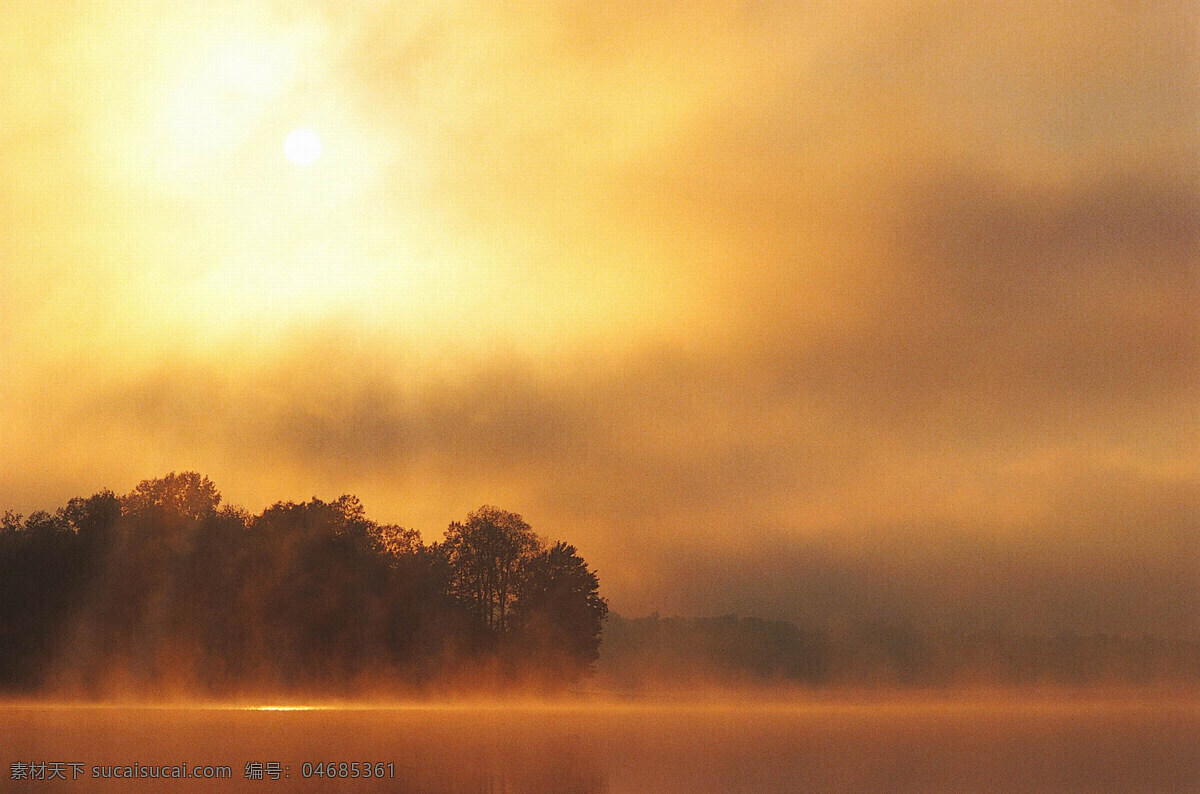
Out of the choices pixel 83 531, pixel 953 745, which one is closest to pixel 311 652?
pixel 83 531

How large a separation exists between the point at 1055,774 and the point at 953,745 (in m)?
10.6

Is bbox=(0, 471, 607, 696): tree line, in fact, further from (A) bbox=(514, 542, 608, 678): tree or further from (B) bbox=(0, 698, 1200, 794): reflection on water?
(B) bbox=(0, 698, 1200, 794): reflection on water

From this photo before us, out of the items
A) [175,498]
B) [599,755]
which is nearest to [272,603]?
[175,498]

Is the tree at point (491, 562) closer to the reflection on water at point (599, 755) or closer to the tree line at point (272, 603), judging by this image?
the tree line at point (272, 603)

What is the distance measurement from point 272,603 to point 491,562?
1756cm

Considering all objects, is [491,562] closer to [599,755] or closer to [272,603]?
[272,603]

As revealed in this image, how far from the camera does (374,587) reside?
97.4 m

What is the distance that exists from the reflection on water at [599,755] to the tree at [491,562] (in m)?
47.2

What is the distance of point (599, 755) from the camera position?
1212 inches

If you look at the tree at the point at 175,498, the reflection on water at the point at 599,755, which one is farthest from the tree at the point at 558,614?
the reflection on water at the point at 599,755

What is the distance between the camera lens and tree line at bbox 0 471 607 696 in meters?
91.1

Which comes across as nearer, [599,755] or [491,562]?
[599,755]

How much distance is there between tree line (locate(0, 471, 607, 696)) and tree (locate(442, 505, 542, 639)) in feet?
0.38

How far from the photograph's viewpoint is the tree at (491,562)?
317 ft
